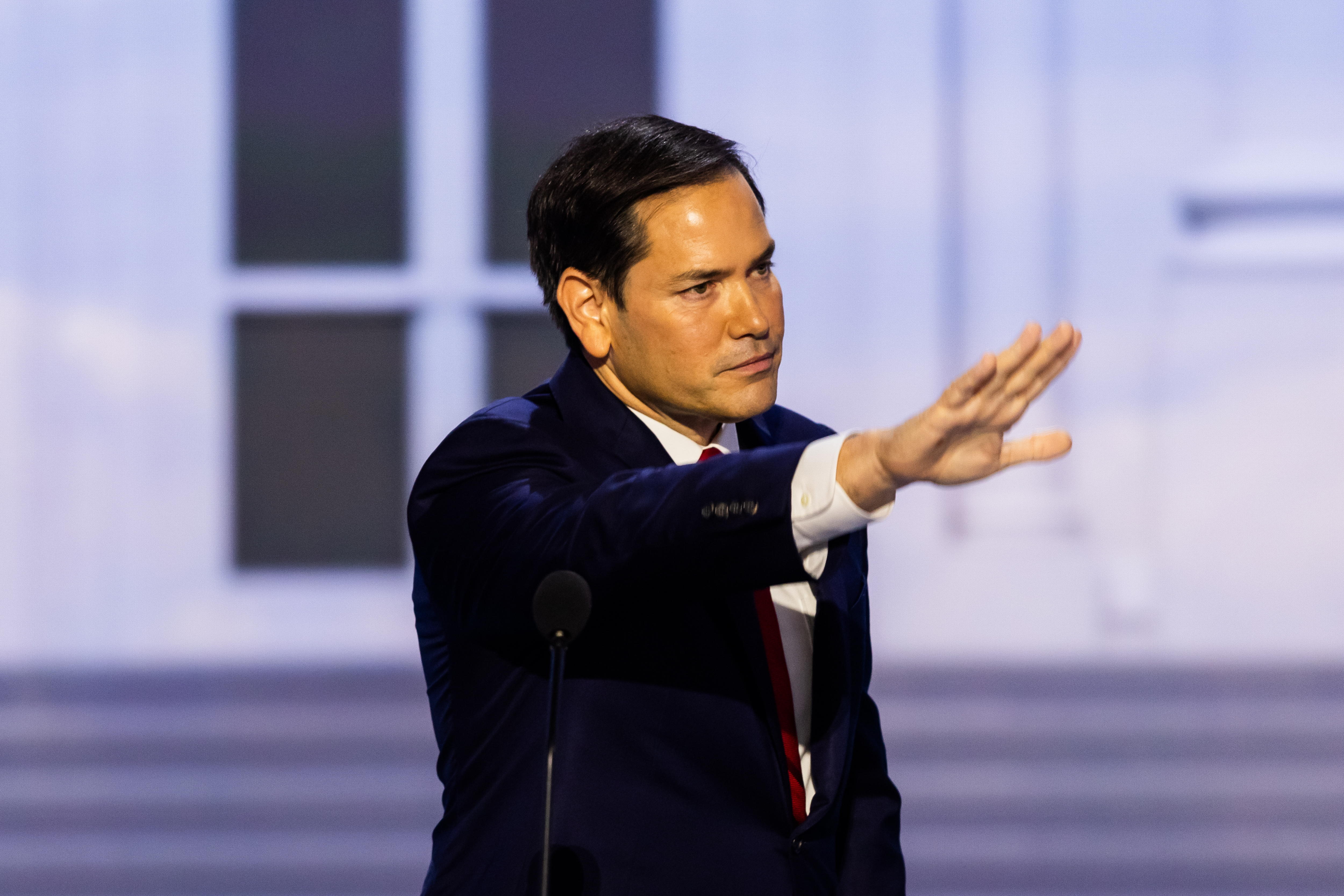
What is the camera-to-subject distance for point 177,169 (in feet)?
11.0

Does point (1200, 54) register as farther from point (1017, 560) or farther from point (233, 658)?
point (233, 658)

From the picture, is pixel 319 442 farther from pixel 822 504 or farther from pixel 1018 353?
pixel 1018 353

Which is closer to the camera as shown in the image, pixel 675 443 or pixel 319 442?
pixel 675 443

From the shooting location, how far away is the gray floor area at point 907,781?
315cm

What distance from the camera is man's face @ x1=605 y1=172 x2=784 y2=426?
4.59 feet

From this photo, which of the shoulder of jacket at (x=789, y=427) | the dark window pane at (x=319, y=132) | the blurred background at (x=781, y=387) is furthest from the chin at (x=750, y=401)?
the dark window pane at (x=319, y=132)

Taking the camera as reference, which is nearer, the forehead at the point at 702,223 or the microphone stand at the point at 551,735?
the microphone stand at the point at 551,735

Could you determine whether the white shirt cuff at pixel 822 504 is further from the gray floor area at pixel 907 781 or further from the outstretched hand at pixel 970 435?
the gray floor area at pixel 907 781

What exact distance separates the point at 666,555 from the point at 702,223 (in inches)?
19.0

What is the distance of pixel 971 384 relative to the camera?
976 millimetres

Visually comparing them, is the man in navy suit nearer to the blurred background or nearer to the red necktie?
the red necktie

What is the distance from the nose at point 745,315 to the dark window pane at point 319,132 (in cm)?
A: 218

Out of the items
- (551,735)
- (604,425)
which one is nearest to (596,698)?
(551,735)

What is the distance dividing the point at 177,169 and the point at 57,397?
672 mm
